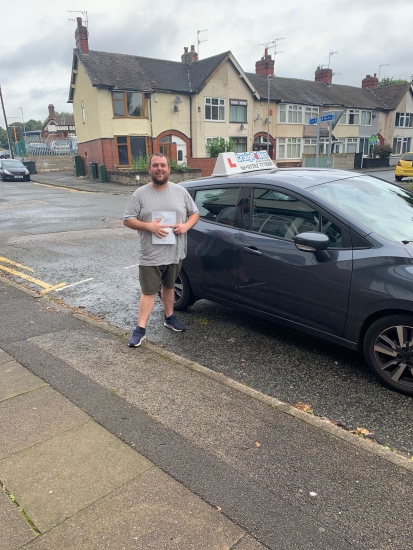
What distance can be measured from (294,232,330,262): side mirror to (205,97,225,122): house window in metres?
31.6

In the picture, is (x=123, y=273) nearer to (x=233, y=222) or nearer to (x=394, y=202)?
(x=233, y=222)

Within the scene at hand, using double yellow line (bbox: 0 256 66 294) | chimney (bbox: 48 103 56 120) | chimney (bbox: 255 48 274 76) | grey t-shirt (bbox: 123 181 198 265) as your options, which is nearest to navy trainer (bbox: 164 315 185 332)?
grey t-shirt (bbox: 123 181 198 265)

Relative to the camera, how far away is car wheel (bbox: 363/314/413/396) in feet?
10.6

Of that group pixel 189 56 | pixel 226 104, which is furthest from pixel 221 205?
pixel 189 56

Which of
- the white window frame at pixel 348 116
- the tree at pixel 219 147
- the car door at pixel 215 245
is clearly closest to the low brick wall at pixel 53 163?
the tree at pixel 219 147

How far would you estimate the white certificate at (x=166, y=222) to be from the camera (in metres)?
4.06

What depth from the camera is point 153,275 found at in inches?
169

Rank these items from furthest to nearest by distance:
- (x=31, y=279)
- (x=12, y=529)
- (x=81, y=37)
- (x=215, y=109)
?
1. (x=215, y=109)
2. (x=81, y=37)
3. (x=31, y=279)
4. (x=12, y=529)

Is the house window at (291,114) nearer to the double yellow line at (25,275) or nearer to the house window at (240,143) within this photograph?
the house window at (240,143)

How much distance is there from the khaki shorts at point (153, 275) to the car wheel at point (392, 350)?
1.97 meters

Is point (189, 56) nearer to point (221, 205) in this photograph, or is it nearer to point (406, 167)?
point (406, 167)

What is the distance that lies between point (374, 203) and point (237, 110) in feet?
109

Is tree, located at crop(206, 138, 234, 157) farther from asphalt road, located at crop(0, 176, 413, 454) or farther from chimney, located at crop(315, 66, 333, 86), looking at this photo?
chimney, located at crop(315, 66, 333, 86)

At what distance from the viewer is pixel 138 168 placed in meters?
26.9
